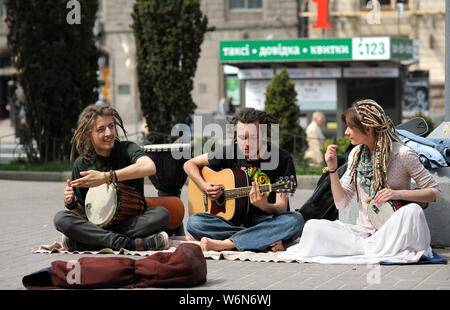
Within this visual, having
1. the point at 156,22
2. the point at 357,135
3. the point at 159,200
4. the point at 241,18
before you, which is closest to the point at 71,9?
the point at 156,22

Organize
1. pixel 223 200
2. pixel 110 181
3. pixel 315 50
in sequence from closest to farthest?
1. pixel 110 181
2. pixel 223 200
3. pixel 315 50

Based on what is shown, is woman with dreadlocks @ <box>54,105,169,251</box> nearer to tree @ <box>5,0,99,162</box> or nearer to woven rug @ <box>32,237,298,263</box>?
woven rug @ <box>32,237,298,263</box>

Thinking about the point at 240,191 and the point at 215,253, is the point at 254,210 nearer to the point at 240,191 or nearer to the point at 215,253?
the point at 240,191

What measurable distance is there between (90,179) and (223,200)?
1239 mm

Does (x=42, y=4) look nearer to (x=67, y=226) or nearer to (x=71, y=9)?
(x=71, y=9)

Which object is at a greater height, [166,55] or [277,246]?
[166,55]

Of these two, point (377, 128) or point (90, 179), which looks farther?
point (90, 179)

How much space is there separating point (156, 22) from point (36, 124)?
335 centimetres

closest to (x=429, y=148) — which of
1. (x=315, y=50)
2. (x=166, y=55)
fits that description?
(x=166, y=55)

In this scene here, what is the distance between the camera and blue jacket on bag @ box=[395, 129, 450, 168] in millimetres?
7527

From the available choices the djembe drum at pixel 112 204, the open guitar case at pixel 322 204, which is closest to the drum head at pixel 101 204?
the djembe drum at pixel 112 204

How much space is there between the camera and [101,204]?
286 inches

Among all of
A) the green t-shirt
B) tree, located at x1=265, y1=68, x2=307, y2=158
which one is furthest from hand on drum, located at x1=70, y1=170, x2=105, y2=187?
tree, located at x1=265, y1=68, x2=307, y2=158

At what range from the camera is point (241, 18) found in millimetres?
36406
